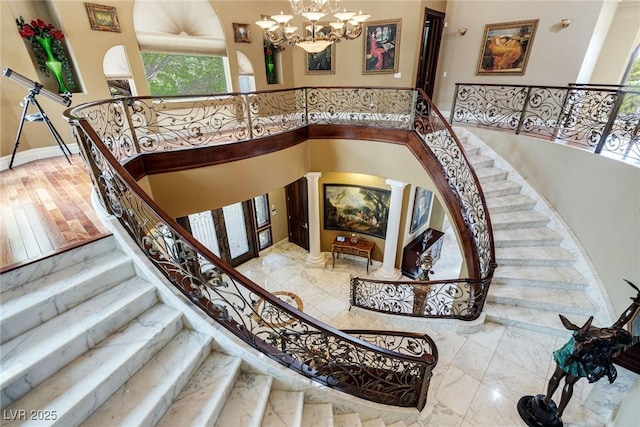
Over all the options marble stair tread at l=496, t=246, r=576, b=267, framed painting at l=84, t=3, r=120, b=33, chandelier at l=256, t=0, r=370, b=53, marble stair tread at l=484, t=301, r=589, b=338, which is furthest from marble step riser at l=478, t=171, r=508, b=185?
framed painting at l=84, t=3, r=120, b=33

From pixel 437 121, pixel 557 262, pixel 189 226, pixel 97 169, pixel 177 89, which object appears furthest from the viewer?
pixel 189 226

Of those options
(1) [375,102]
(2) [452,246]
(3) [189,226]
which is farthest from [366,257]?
(3) [189,226]

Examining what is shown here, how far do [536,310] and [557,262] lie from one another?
88 cm

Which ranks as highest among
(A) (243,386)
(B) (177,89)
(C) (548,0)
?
(C) (548,0)

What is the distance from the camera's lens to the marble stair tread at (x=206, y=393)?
1.82 m

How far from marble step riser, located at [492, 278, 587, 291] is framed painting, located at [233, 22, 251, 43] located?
712 centimetres

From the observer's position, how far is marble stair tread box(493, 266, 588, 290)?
396cm

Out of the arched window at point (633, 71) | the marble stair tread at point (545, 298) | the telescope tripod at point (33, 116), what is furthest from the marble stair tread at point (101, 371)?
the arched window at point (633, 71)

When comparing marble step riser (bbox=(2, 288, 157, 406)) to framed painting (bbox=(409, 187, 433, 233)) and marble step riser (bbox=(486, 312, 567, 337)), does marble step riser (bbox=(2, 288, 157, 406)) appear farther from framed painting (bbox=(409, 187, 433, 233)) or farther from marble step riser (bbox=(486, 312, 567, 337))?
framed painting (bbox=(409, 187, 433, 233))

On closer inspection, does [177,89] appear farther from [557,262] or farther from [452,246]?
[452,246]

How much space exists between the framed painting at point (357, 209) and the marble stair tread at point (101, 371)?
6163 mm

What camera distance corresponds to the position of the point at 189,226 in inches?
279

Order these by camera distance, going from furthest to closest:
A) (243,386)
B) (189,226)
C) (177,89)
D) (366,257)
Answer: (366,257), (189,226), (177,89), (243,386)

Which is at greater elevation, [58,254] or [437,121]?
[437,121]
